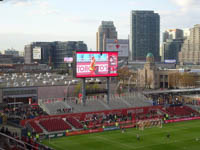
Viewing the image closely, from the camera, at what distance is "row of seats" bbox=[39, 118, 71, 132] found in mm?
62237

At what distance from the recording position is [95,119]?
69.6 m

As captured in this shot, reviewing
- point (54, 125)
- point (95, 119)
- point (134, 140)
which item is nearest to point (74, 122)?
point (54, 125)

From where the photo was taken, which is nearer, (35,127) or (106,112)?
(35,127)

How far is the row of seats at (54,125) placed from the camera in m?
62.2

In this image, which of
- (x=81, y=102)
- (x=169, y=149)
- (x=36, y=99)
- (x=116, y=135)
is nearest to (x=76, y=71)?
(x=81, y=102)

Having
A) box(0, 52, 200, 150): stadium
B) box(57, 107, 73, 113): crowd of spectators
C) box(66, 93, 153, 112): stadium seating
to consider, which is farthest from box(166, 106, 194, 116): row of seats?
box(57, 107, 73, 113): crowd of spectators

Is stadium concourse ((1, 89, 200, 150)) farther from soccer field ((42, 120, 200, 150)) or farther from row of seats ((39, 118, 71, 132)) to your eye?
soccer field ((42, 120, 200, 150))

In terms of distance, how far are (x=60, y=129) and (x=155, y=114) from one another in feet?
84.5

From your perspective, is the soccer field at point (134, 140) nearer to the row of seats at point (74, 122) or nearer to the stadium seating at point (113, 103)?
the row of seats at point (74, 122)

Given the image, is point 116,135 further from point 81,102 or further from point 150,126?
point 81,102

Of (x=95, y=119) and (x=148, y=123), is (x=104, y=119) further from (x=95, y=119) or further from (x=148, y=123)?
(x=148, y=123)

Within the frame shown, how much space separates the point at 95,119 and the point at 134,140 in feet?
50.3

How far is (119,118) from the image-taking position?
72062 millimetres

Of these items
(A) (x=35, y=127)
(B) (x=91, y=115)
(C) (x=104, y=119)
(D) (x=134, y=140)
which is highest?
(B) (x=91, y=115)
